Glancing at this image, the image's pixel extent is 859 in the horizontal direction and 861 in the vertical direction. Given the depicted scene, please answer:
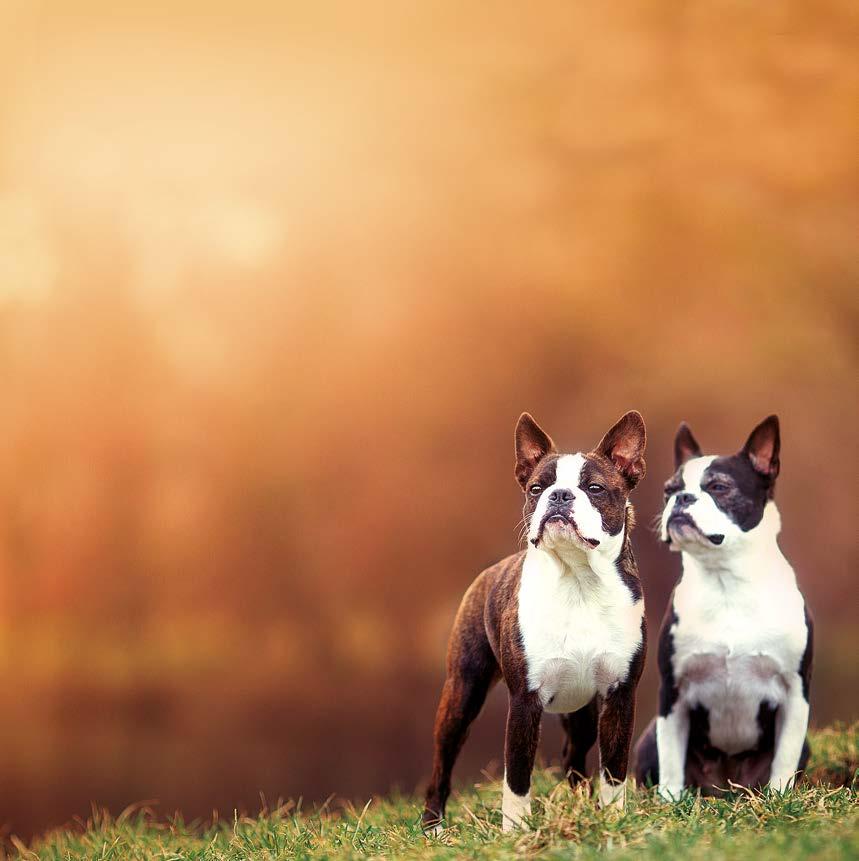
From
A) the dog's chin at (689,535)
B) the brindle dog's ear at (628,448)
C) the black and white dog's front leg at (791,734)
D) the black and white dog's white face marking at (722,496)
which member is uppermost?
the brindle dog's ear at (628,448)

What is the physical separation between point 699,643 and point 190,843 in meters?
2.37

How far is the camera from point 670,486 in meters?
4.80

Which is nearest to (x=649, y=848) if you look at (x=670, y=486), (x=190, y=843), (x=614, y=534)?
(x=614, y=534)

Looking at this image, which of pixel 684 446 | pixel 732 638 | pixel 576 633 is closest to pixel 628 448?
pixel 576 633

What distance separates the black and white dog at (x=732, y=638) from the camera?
15.0 feet

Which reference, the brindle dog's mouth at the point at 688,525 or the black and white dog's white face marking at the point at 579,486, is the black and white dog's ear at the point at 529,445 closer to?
the black and white dog's white face marking at the point at 579,486

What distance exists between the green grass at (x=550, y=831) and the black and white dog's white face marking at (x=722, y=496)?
96cm

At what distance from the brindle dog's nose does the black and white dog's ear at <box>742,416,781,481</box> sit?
1080 mm

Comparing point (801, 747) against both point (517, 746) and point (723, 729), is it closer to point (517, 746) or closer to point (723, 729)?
point (723, 729)

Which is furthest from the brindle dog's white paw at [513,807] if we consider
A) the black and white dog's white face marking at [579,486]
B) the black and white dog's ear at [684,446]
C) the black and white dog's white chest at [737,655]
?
the black and white dog's ear at [684,446]

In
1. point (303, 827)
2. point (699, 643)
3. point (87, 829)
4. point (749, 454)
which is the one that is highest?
point (749, 454)

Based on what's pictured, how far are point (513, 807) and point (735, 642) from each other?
1.15 meters

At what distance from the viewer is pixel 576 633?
405 centimetres

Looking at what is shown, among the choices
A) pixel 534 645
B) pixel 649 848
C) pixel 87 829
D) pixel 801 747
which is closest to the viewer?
pixel 649 848
